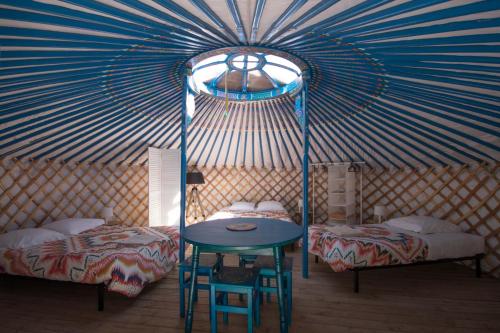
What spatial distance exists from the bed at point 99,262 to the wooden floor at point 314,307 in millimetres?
221

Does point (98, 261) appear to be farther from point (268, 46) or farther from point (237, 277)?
point (268, 46)

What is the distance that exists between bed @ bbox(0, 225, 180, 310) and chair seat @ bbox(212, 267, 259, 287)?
3.18 ft

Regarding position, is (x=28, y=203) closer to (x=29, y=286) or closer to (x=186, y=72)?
(x=29, y=286)

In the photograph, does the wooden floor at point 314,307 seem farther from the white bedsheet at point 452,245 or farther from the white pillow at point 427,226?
the white pillow at point 427,226

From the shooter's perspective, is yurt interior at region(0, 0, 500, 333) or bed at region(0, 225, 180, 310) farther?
bed at region(0, 225, 180, 310)

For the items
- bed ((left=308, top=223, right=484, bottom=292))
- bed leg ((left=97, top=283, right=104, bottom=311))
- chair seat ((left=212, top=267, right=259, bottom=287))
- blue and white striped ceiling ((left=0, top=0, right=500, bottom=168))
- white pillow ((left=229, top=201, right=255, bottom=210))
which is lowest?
bed leg ((left=97, top=283, right=104, bottom=311))

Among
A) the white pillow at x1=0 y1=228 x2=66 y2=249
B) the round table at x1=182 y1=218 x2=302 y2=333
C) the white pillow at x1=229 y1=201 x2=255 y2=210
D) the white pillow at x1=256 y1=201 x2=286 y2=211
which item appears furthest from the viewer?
the white pillow at x1=229 y1=201 x2=255 y2=210

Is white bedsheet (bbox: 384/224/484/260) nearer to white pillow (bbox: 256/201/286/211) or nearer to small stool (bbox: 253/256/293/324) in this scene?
small stool (bbox: 253/256/293/324)

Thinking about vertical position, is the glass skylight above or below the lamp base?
above

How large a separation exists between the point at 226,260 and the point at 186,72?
2662 mm

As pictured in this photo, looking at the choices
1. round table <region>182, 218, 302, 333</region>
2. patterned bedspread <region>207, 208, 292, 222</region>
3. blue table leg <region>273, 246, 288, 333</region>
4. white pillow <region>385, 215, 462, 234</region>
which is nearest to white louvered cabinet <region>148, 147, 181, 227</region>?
patterned bedspread <region>207, 208, 292, 222</region>

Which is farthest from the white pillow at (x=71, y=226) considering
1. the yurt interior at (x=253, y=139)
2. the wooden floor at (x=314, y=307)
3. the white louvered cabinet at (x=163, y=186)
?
the white louvered cabinet at (x=163, y=186)

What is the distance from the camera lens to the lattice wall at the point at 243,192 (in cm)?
384

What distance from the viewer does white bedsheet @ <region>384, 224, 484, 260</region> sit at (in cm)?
336
